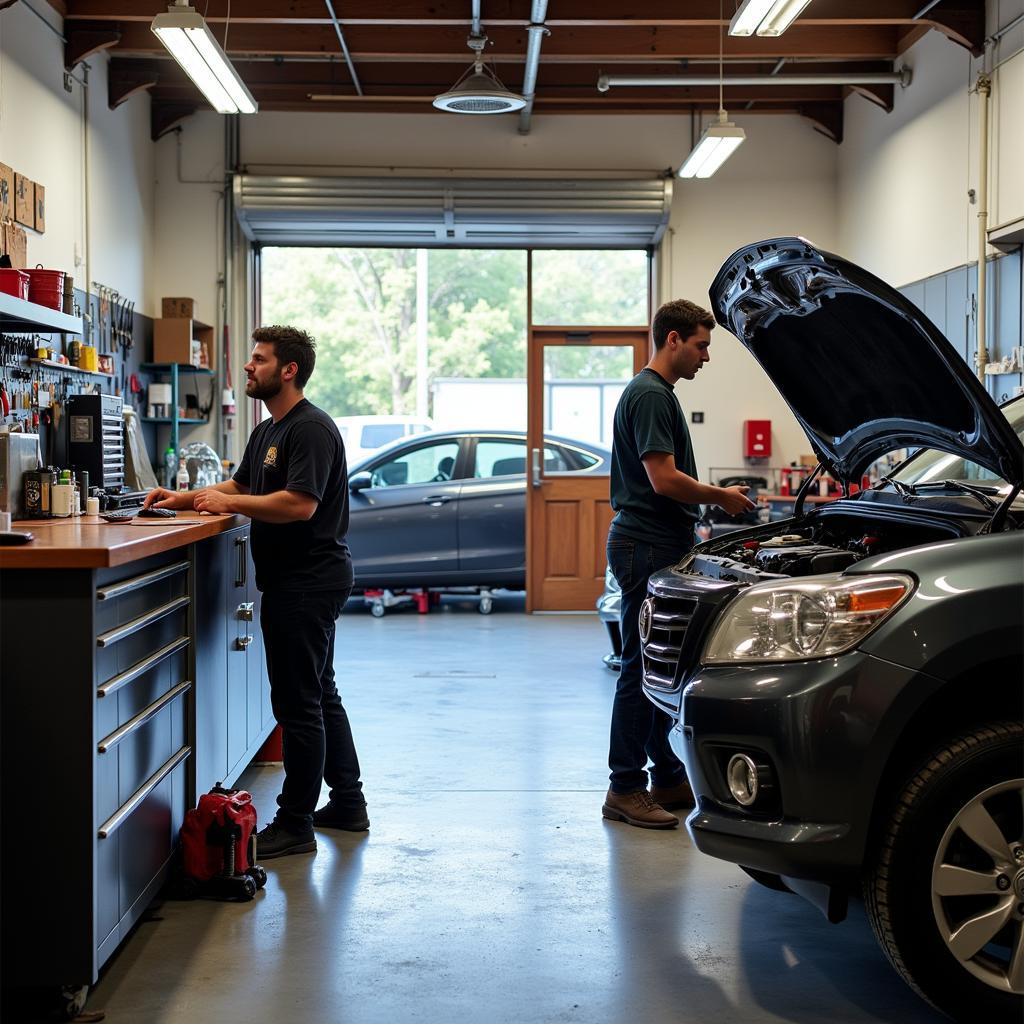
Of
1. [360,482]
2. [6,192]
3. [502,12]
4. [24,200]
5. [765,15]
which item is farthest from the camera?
[360,482]

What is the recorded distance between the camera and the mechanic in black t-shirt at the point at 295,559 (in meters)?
3.51

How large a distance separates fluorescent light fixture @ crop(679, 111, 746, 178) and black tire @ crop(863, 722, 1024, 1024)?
563 cm

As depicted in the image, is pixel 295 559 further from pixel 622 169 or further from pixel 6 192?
pixel 622 169

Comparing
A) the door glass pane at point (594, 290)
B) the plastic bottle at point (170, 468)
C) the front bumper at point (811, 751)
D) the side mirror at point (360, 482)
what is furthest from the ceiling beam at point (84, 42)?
the front bumper at point (811, 751)

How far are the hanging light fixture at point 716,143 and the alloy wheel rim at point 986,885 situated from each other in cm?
568

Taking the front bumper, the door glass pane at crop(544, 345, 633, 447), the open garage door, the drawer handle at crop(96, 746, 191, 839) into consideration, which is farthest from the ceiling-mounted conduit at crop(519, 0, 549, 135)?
the front bumper

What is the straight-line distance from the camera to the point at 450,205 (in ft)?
29.4

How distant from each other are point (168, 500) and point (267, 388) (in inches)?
20.0

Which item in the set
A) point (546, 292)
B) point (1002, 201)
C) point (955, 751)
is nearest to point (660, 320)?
point (955, 751)

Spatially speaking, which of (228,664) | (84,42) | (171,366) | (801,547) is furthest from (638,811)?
(171,366)

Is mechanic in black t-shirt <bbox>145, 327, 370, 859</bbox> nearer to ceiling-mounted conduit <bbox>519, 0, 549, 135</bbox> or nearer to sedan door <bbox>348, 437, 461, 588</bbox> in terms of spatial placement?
ceiling-mounted conduit <bbox>519, 0, 549, 135</bbox>

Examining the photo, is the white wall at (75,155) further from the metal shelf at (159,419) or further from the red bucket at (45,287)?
the red bucket at (45,287)

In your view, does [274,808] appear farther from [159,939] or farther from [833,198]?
[833,198]

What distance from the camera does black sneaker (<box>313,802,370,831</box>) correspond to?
3.83m
